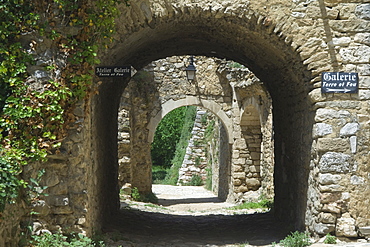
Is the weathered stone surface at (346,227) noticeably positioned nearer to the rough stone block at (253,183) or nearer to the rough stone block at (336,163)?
the rough stone block at (336,163)

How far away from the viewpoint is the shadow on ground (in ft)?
20.7

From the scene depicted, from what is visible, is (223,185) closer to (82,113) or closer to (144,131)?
(144,131)

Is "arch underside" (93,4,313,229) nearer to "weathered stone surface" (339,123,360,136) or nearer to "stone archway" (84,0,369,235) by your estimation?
"stone archway" (84,0,369,235)

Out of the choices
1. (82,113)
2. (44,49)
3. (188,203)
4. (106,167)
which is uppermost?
(44,49)

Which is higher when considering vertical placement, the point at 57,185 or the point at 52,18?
the point at 52,18

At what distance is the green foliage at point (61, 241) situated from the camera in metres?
4.59

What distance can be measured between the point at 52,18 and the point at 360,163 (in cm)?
342

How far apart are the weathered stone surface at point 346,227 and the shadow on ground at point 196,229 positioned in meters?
0.95

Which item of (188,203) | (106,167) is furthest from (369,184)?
(188,203)

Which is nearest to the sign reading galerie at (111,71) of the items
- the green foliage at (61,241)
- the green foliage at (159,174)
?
the green foliage at (61,241)

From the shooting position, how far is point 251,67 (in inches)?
315

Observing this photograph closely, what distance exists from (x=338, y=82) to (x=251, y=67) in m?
2.74

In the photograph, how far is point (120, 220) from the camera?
750 centimetres

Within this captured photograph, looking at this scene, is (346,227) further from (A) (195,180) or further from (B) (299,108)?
(A) (195,180)
